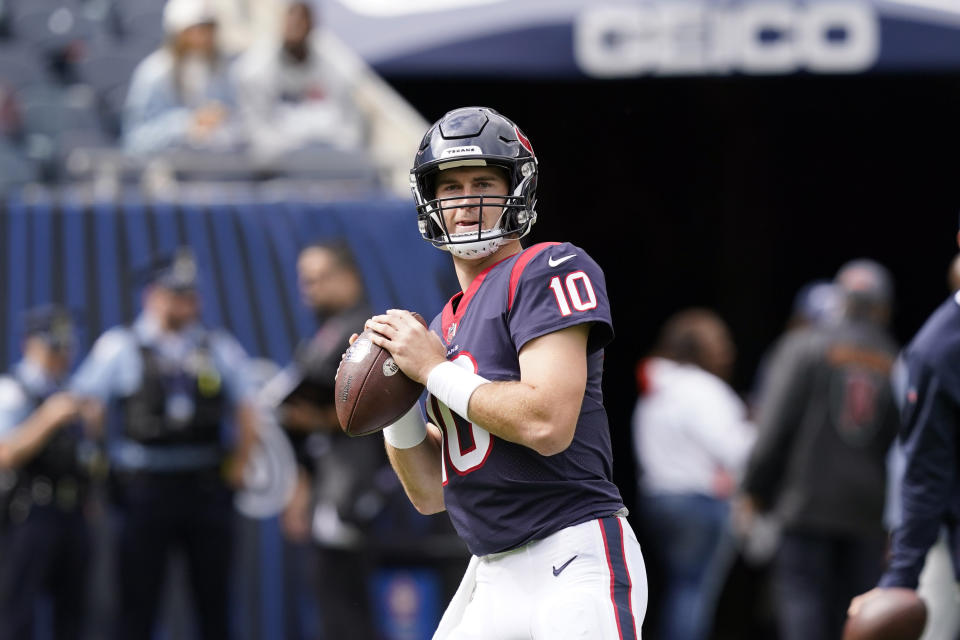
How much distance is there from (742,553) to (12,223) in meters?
4.69

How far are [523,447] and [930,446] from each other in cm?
149

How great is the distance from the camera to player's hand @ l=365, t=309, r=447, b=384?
343 centimetres

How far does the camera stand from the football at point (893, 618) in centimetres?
431

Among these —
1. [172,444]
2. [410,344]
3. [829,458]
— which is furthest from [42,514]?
[410,344]

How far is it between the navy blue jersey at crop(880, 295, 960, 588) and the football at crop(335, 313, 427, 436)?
1636mm

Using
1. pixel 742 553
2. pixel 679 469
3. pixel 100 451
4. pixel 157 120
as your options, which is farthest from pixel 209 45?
pixel 742 553

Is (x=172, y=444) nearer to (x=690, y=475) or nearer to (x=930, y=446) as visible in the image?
(x=690, y=475)

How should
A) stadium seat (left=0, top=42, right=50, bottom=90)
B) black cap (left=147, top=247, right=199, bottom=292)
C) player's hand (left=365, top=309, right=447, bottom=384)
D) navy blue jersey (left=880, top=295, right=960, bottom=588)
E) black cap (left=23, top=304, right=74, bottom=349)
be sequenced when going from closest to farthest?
player's hand (left=365, top=309, right=447, bottom=384) < navy blue jersey (left=880, top=295, right=960, bottom=588) < black cap (left=147, top=247, right=199, bottom=292) < black cap (left=23, top=304, right=74, bottom=349) < stadium seat (left=0, top=42, right=50, bottom=90)

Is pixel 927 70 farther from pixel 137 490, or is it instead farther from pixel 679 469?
pixel 137 490

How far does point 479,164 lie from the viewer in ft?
11.7

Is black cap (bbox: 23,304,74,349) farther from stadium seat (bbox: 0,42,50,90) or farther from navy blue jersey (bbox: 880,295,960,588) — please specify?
navy blue jersey (bbox: 880,295,960,588)

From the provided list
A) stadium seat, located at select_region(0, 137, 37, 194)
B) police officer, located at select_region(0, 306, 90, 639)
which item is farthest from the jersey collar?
stadium seat, located at select_region(0, 137, 37, 194)

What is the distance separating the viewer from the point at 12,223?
7.53 m

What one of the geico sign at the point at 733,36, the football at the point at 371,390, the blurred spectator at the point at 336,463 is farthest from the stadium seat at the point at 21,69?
the football at the point at 371,390
